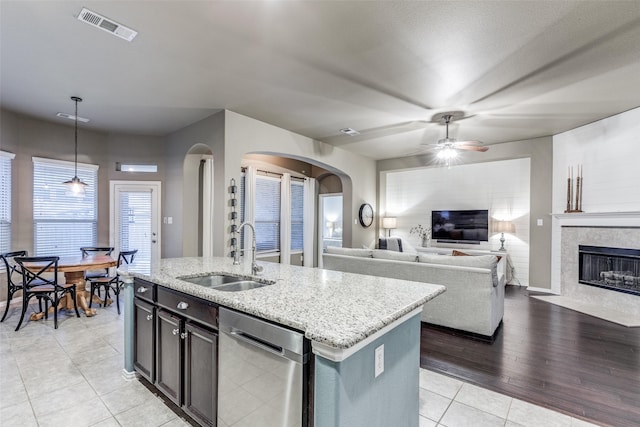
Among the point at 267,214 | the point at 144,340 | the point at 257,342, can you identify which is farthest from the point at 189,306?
the point at 267,214

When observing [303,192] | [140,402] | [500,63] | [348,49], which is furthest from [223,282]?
[303,192]

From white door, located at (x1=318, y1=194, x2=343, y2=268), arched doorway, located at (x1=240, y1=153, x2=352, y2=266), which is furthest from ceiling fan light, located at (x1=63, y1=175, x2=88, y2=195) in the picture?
white door, located at (x1=318, y1=194, x2=343, y2=268)

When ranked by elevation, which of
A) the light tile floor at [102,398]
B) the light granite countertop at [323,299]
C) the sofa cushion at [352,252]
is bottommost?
the light tile floor at [102,398]

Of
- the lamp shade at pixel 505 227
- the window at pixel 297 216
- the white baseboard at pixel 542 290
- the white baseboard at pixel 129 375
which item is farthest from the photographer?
the window at pixel 297 216

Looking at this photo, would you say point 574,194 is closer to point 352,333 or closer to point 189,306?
point 352,333

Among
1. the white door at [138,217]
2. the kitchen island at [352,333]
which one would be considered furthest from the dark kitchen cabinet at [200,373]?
the white door at [138,217]

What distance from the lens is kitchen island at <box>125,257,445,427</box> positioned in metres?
1.15

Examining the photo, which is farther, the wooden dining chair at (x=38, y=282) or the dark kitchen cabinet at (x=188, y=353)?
the wooden dining chair at (x=38, y=282)

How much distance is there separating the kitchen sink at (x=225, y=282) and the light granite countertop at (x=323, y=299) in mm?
41

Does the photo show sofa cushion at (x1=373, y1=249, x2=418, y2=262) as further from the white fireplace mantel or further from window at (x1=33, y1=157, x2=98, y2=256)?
window at (x1=33, y1=157, x2=98, y2=256)

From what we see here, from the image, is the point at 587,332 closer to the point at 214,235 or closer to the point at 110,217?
the point at 214,235

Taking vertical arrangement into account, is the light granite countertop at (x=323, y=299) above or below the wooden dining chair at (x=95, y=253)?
above

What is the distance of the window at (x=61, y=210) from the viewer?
4895 millimetres

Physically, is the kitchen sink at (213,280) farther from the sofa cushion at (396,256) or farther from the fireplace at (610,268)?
the fireplace at (610,268)
